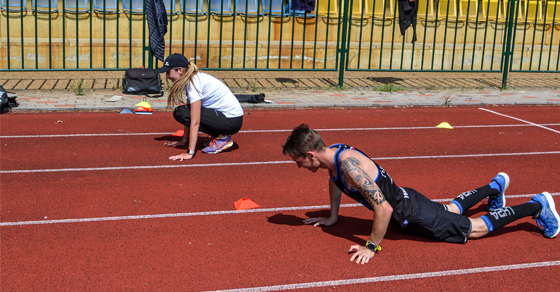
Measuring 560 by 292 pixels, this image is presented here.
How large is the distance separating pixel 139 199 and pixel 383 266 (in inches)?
105

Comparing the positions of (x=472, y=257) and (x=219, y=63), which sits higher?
(x=219, y=63)

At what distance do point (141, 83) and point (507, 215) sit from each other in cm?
856

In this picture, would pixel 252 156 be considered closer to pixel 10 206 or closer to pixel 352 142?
pixel 352 142

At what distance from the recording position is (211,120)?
25.0ft

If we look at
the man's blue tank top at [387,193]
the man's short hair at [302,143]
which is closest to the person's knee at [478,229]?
the man's blue tank top at [387,193]

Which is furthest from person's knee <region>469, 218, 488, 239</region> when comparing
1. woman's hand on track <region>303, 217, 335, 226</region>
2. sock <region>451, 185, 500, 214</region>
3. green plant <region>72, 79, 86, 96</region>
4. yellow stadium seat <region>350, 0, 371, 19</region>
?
yellow stadium seat <region>350, 0, 371, 19</region>

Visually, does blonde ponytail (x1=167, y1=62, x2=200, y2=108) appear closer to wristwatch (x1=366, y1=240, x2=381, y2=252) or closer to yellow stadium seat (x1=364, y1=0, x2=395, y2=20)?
wristwatch (x1=366, y1=240, x2=381, y2=252)

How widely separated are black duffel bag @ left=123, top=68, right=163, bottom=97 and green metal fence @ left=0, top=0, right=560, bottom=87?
0.76 meters

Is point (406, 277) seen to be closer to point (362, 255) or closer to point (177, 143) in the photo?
point (362, 255)

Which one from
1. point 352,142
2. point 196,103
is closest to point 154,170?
point 196,103

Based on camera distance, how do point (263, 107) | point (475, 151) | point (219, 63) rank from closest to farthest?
point (475, 151) → point (263, 107) → point (219, 63)

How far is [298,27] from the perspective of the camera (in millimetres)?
16344

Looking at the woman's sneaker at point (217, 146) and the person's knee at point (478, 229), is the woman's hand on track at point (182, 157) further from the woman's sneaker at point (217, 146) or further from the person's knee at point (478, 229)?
the person's knee at point (478, 229)

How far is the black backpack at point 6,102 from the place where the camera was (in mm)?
9815
